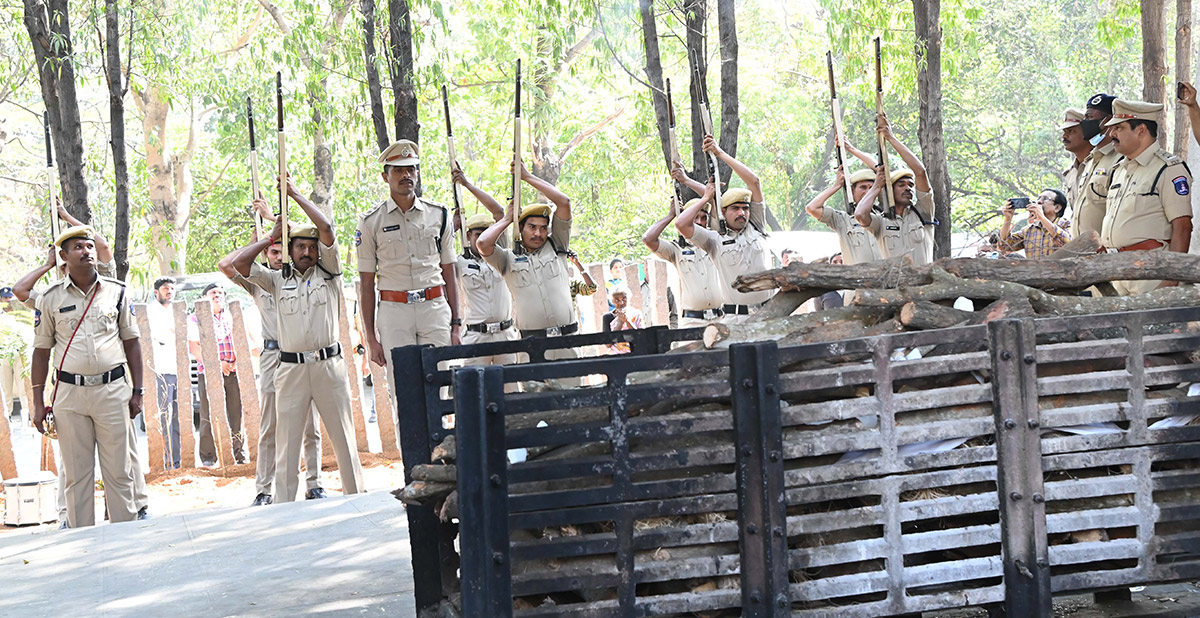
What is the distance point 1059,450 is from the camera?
136 inches

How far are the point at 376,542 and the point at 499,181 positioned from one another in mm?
18741

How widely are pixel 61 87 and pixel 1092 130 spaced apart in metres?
7.20

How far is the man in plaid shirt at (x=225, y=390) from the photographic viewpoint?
11.1 m

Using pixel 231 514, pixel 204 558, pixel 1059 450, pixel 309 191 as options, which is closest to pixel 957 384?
pixel 1059 450

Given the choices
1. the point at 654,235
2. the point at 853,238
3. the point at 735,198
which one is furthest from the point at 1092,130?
the point at 654,235

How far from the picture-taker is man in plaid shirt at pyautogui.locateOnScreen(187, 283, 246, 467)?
36.4 feet

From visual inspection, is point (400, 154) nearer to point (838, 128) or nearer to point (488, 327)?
point (488, 327)

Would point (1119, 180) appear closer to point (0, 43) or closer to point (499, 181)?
point (0, 43)

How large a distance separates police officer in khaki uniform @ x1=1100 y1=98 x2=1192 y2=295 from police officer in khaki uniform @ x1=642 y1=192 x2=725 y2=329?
3.22 m

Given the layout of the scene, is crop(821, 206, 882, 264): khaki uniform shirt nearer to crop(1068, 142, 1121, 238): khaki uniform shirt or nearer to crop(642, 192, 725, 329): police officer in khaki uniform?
crop(642, 192, 725, 329): police officer in khaki uniform

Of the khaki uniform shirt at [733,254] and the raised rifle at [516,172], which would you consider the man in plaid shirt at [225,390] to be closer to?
the raised rifle at [516,172]

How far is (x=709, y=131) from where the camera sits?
28.8 feet

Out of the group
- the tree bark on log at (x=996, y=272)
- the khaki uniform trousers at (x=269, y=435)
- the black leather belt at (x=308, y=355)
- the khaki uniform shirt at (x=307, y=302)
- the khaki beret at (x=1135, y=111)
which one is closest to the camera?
the tree bark on log at (x=996, y=272)

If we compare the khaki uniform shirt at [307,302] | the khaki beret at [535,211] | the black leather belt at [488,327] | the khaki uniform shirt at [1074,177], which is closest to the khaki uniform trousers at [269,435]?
the khaki uniform shirt at [307,302]
